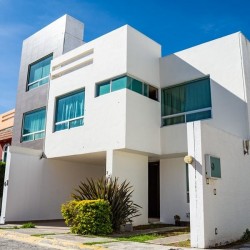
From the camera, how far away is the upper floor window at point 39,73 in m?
17.0

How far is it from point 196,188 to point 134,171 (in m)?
5.13

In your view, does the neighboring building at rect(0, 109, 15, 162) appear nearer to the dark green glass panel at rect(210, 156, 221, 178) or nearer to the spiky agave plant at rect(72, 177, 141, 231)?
the spiky agave plant at rect(72, 177, 141, 231)

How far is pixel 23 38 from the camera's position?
19500 millimetres

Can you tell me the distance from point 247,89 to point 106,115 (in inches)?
218

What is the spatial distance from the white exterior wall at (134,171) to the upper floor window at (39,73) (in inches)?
278

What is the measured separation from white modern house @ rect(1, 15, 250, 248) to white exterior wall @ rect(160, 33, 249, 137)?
4cm

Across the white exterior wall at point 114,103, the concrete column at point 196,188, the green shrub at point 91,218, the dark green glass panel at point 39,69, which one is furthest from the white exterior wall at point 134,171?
the dark green glass panel at point 39,69

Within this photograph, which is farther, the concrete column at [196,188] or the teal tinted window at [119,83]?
the teal tinted window at [119,83]

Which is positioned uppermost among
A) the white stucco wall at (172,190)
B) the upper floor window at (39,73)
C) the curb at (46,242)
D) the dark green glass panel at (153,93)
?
the upper floor window at (39,73)

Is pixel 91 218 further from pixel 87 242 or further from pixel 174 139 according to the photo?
pixel 174 139

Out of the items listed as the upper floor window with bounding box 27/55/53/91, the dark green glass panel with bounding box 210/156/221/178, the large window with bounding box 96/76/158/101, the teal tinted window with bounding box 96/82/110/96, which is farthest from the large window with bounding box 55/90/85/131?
the dark green glass panel with bounding box 210/156/221/178

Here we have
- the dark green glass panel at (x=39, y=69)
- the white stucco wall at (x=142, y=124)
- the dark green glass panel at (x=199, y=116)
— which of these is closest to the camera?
the white stucco wall at (x=142, y=124)

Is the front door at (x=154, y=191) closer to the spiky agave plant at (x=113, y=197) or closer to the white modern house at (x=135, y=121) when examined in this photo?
the white modern house at (x=135, y=121)

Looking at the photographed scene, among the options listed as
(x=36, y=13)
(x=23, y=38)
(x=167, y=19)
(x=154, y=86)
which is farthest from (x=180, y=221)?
(x=23, y=38)
